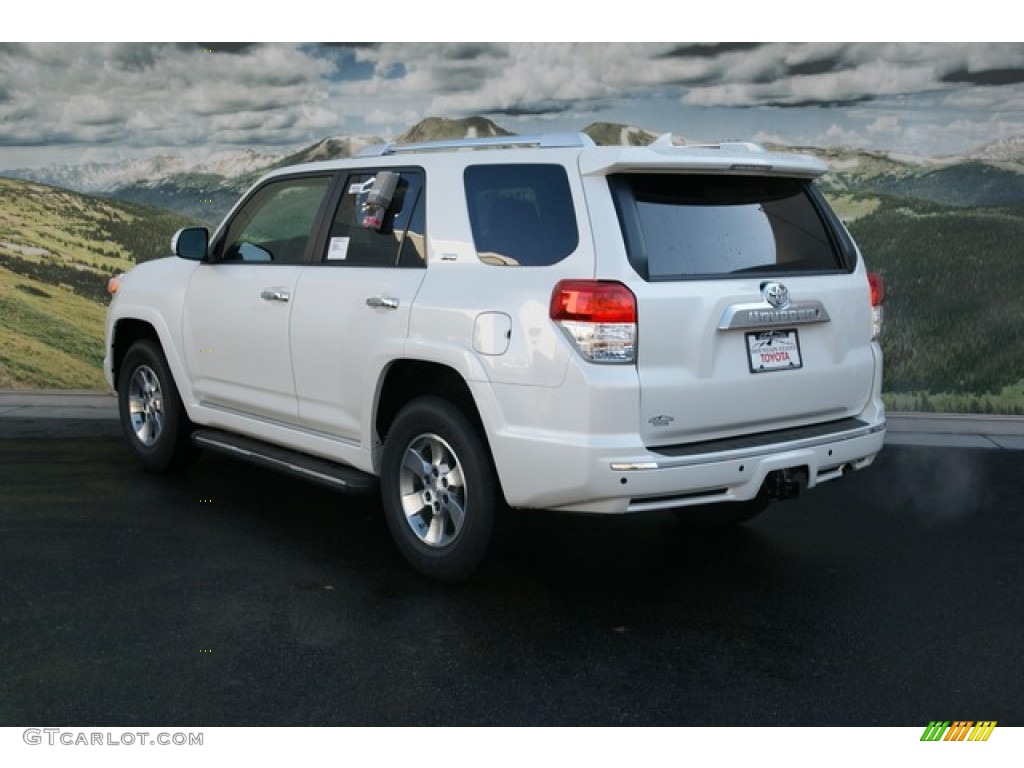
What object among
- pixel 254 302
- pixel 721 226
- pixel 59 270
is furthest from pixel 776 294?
pixel 59 270

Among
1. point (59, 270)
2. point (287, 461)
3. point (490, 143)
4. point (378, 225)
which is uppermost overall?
point (490, 143)

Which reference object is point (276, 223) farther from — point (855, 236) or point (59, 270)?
point (855, 236)

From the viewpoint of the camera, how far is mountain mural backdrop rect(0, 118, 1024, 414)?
391 inches

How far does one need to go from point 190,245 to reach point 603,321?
3.01 meters

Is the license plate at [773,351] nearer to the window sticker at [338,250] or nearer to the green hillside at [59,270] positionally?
the window sticker at [338,250]

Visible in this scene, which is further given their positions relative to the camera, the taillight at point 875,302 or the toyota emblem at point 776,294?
the taillight at point 875,302

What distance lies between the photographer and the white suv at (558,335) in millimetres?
4547

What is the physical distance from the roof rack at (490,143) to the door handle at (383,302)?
0.76 meters

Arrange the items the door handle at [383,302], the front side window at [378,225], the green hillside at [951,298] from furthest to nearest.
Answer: the green hillside at [951,298], the front side window at [378,225], the door handle at [383,302]

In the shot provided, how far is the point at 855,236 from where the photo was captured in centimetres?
1037

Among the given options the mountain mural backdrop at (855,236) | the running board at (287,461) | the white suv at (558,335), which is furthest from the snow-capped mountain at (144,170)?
the white suv at (558,335)

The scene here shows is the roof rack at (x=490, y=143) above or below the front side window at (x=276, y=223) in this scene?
above

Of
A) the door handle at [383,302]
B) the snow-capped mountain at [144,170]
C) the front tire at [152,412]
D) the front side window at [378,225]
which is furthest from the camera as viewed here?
the snow-capped mountain at [144,170]
